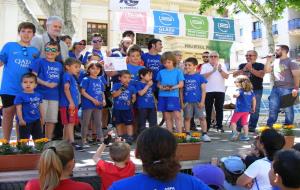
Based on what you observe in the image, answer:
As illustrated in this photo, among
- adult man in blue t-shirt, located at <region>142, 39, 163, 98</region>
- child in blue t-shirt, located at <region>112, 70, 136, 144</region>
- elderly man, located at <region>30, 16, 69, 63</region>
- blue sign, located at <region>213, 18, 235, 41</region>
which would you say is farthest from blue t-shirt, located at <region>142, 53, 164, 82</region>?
blue sign, located at <region>213, 18, 235, 41</region>

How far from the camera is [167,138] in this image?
8.22 ft

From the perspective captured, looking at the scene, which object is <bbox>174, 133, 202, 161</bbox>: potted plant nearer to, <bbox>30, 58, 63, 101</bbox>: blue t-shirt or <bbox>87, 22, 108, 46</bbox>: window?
<bbox>30, 58, 63, 101</bbox>: blue t-shirt

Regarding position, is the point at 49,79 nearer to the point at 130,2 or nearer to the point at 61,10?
the point at 61,10

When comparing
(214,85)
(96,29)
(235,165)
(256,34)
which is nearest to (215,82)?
(214,85)

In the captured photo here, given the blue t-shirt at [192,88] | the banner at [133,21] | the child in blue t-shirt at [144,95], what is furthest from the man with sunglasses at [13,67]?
the banner at [133,21]

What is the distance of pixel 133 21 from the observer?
1134 cm

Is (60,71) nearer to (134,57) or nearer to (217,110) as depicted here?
(134,57)

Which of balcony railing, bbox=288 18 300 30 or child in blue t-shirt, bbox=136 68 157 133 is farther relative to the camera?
balcony railing, bbox=288 18 300 30

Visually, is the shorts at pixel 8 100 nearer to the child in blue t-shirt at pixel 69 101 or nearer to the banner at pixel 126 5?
the child in blue t-shirt at pixel 69 101

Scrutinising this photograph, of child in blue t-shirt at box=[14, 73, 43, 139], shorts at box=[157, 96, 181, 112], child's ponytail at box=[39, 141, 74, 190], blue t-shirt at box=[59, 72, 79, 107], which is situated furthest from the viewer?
shorts at box=[157, 96, 181, 112]

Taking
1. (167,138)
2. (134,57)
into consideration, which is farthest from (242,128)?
(167,138)

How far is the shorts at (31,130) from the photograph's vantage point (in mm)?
6180

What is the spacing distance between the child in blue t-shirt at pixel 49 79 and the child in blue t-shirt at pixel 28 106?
27cm

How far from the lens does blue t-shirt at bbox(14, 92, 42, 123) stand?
6145mm
